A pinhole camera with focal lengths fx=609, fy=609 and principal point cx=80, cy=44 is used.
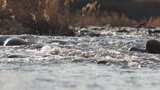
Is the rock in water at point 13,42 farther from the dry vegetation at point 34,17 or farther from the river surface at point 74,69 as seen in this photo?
the dry vegetation at point 34,17

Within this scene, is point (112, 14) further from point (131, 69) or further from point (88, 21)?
point (131, 69)

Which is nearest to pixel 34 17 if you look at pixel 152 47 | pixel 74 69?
pixel 152 47

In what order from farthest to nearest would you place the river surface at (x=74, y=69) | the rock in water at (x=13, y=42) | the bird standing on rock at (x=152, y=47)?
the rock in water at (x=13, y=42)
the bird standing on rock at (x=152, y=47)
the river surface at (x=74, y=69)

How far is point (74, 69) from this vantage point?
789cm

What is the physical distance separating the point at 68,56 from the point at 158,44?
2266 millimetres

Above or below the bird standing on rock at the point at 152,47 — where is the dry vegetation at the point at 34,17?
above

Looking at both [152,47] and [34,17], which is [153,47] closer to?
[152,47]

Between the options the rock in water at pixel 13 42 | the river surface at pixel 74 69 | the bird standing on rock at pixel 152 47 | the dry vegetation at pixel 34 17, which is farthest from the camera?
the dry vegetation at pixel 34 17

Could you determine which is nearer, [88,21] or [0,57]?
[0,57]

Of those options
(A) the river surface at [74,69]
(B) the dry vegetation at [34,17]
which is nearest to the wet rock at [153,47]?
(A) the river surface at [74,69]

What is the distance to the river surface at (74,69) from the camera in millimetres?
6324

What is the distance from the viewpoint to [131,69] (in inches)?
318

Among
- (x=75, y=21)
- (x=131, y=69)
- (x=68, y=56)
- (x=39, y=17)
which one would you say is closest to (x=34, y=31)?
(x=39, y=17)

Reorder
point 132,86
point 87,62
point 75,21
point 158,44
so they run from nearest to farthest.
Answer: point 132,86, point 87,62, point 158,44, point 75,21
